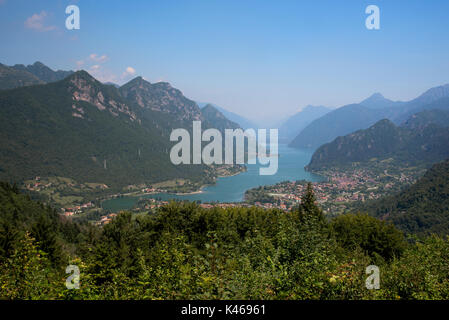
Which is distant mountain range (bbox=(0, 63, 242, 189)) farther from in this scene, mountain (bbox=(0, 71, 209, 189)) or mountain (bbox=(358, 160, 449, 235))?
mountain (bbox=(358, 160, 449, 235))

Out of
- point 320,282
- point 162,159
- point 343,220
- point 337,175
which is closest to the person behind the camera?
point 320,282

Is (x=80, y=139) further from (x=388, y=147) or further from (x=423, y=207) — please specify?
(x=388, y=147)

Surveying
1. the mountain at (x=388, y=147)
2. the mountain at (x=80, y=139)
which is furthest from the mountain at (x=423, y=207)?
the mountain at (x=388, y=147)

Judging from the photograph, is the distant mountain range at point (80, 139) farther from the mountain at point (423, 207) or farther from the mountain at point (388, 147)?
the mountain at point (388, 147)

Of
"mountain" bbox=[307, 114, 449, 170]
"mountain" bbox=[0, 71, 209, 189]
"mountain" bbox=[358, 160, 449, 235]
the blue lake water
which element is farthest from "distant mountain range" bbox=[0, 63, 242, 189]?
"mountain" bbox=[307, 114, 449, 170]
